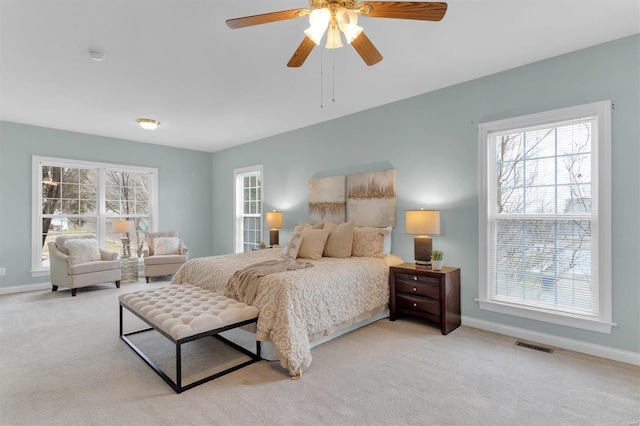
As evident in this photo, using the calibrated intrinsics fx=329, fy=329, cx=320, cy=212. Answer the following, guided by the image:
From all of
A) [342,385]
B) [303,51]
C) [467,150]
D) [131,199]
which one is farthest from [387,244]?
[131,199]

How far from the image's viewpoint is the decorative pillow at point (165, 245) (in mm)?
6109

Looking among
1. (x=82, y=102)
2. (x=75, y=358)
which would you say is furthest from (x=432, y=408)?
(x=82, y=102)

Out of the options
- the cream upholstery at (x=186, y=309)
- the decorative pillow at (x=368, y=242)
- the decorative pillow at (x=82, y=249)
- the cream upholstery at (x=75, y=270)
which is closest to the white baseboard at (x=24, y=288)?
the cream upholstery at (x=75, y=270)

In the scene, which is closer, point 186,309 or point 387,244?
point 186,309

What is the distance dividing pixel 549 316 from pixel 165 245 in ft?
19.4

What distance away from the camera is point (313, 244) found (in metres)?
4.00

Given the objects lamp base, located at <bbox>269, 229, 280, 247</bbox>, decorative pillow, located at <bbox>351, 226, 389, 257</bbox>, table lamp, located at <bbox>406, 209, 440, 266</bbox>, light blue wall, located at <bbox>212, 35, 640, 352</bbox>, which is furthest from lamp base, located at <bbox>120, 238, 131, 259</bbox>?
table lamp, located at <bbox>406, 209, 440, 266</bbox>

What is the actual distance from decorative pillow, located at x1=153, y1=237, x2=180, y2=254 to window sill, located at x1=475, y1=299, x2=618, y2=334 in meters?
5.24

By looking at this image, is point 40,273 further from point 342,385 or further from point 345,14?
point 345,14

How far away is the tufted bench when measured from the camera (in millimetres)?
2309

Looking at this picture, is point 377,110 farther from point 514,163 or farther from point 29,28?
point 29,28

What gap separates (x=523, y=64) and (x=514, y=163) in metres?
0.95

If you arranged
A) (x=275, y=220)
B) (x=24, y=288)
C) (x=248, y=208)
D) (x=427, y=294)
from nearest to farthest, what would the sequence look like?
(x=427, y=294)
(x=24, y=288)
(x=275, y=220)
(x=248, y=208)

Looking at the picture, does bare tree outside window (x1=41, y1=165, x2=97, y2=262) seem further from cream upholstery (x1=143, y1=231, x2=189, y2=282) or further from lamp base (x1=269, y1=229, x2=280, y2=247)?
lamp base (x1=269, y1=229, x2=280, y2=247)
